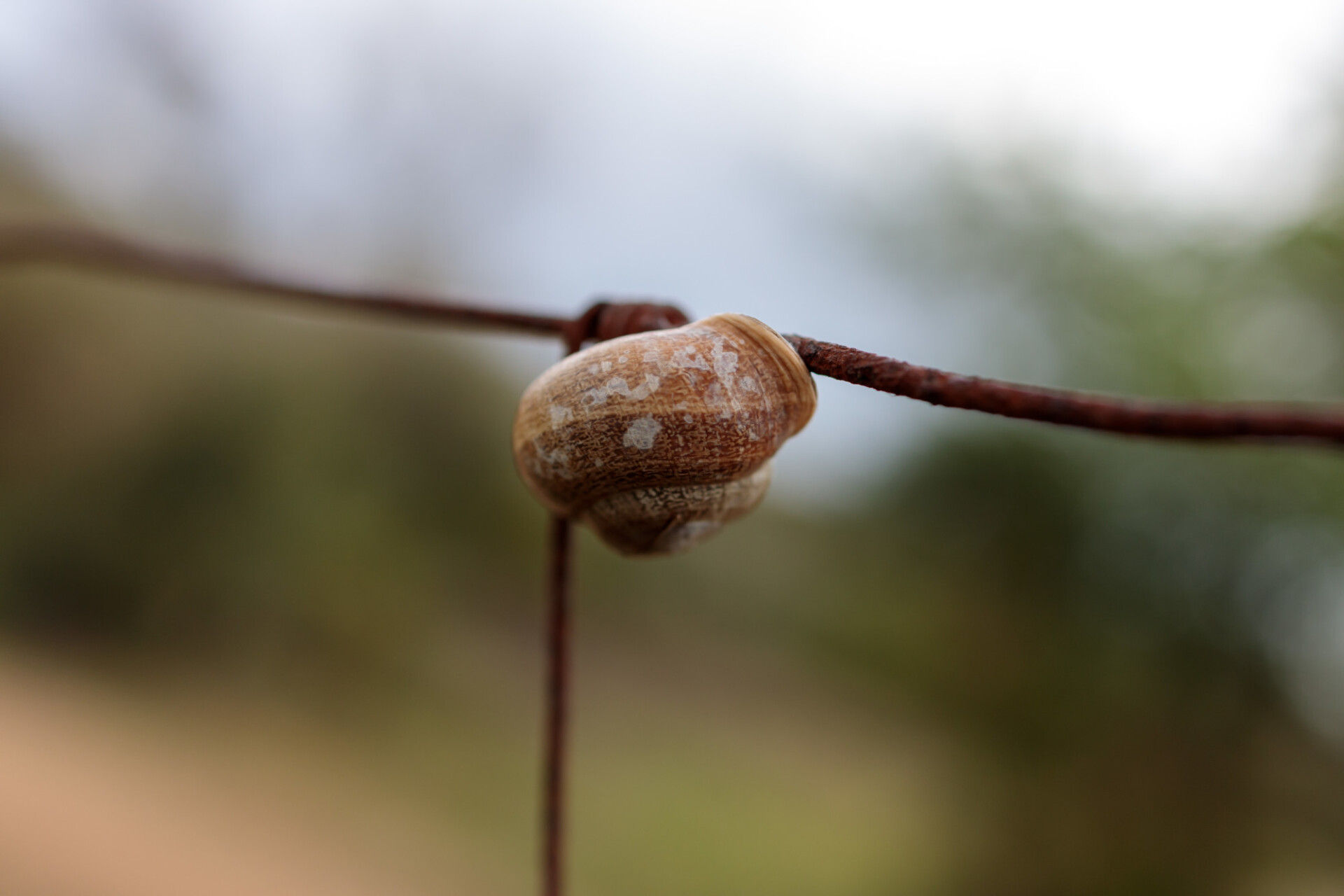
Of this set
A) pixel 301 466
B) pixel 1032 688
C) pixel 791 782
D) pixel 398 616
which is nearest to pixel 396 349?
pixel 301 466

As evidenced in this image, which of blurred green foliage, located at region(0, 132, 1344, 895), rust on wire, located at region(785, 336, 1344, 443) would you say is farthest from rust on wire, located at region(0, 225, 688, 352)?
blurred green foliage, located at region(0, 132, 1344, 895)

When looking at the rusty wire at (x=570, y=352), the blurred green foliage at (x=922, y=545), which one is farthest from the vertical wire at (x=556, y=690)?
the blurred green foliage at (x=922, y=545)

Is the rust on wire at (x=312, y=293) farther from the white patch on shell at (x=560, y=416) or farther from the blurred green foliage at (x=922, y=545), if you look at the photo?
the blurred green foliage at (x=922, y=545)

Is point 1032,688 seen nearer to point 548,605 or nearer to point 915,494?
point 915,494

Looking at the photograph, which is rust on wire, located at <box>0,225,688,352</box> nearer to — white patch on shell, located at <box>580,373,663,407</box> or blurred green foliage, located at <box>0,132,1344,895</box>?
white patch on shell, located at <box>580,373,663,407</box>

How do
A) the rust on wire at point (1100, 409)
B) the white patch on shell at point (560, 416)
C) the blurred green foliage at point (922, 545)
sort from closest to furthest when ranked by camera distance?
the rust on wire at point (1100, 409) < the white patch on shell at point (560, 416) < the blurred green foliage at point (922, 545)
